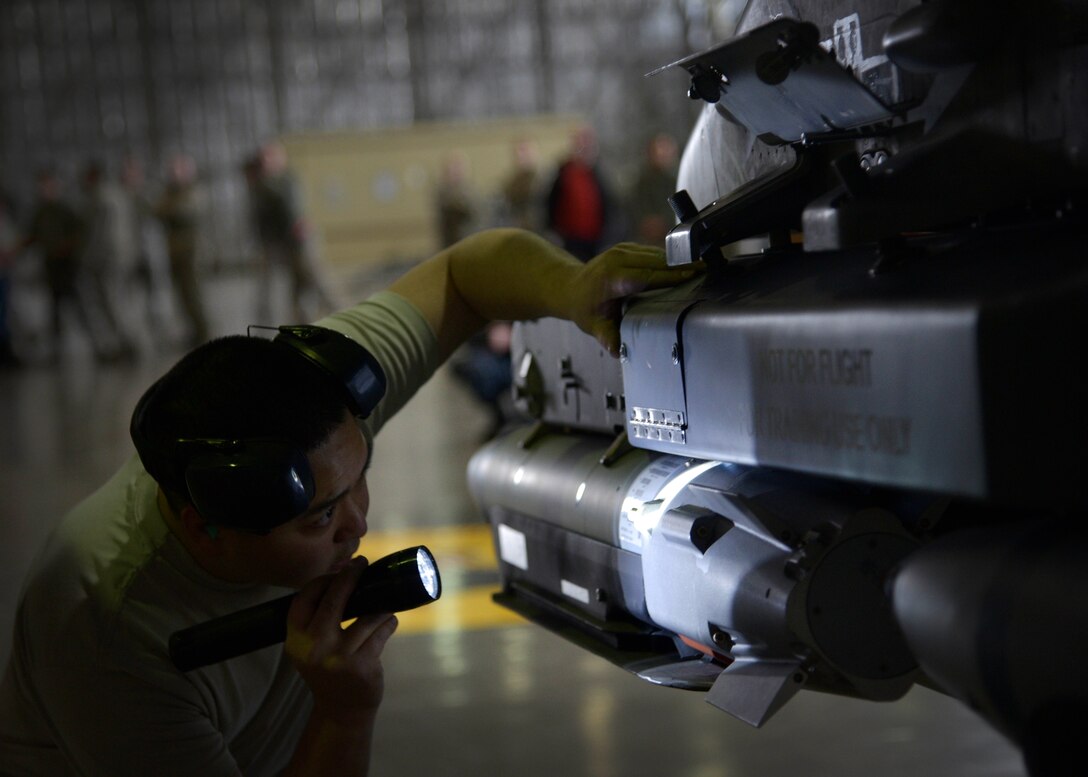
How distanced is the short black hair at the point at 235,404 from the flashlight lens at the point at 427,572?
0.16 metres

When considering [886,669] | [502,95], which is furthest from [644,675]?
[502,95]

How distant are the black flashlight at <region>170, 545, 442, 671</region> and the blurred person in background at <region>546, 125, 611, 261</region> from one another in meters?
8.00

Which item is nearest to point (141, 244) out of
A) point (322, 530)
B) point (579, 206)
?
point (579, 206)

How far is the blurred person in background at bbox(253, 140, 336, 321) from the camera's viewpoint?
11344 millimetres

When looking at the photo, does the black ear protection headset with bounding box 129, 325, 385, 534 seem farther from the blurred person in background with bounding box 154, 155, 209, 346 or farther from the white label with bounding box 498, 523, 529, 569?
the blurred person in background with bounding box 154, 155, 209, 346

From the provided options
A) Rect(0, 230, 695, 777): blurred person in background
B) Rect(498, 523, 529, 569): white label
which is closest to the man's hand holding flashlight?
Rect(0, 230, 695, 777): blurred person in background

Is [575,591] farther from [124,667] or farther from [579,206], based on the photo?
[579,206]

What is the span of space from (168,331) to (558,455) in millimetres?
13409

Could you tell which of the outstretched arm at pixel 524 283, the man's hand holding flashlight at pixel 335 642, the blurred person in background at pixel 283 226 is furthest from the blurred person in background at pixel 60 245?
the man's hand holding flashlight at pixel 335 642

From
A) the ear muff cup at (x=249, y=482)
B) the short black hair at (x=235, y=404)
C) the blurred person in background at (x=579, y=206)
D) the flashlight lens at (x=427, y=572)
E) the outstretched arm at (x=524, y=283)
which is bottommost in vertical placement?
the flashlight lens at (x=427, y=572)

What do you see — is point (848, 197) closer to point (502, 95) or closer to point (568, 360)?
point (568, 360)

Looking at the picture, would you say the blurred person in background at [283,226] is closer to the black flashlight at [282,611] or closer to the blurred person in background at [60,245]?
the blurred person in background at [60,245]

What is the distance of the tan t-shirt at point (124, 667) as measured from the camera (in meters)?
1.48

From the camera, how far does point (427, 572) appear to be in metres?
1.42
